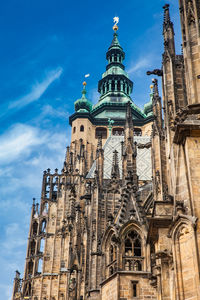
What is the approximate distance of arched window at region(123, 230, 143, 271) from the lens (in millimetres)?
22344

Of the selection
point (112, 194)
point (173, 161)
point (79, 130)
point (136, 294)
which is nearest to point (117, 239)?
point (136, 294)

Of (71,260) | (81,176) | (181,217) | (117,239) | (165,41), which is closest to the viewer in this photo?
(181,217)

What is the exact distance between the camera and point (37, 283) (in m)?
39.5

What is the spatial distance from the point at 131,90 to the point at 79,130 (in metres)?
17.3

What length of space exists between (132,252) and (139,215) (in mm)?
1985

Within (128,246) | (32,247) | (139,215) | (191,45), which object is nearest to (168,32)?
(191,45)

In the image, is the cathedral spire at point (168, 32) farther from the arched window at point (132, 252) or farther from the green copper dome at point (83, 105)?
the green copper dome at point (83, 105)

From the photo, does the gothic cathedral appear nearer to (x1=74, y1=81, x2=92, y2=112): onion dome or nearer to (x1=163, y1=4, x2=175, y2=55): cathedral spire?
(x1=163, y1=4, x2=175, y2=55): cathedral spire

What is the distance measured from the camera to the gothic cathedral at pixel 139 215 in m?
12.7

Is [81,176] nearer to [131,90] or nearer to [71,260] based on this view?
[71,260]

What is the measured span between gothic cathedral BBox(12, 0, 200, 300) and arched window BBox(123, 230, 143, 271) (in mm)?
52

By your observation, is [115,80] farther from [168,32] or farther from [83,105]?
[168,32]

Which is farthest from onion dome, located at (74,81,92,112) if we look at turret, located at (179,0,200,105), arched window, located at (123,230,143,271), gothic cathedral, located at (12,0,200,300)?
turret, located at (179,0,200,105)

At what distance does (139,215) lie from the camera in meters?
23.5
